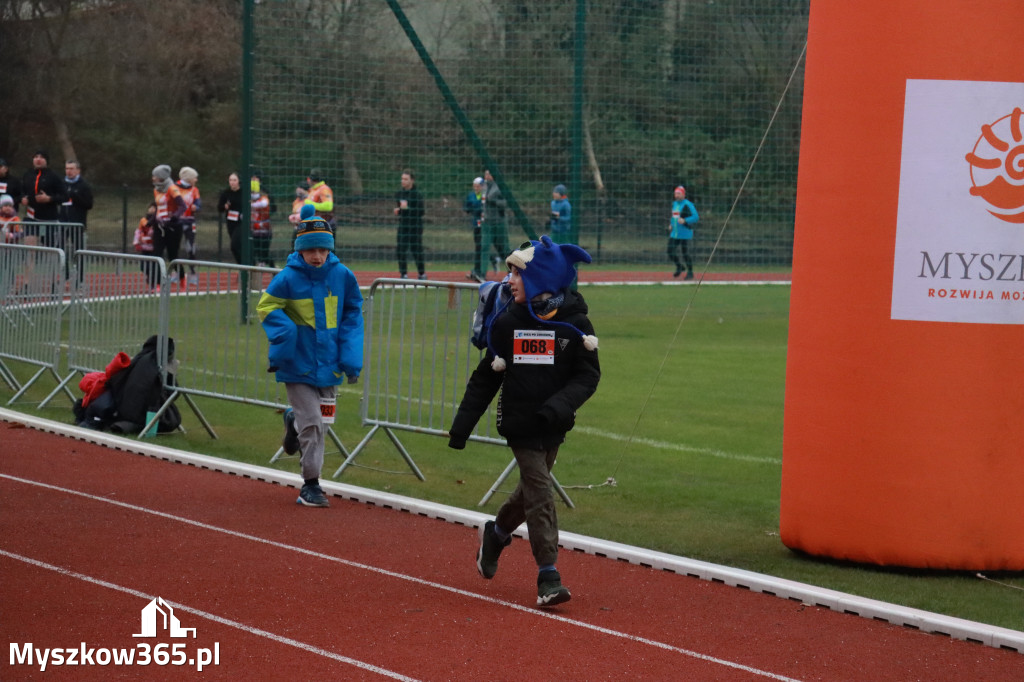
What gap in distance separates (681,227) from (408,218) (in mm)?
5079

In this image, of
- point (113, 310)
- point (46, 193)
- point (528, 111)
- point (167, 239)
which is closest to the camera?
point (113, 310)

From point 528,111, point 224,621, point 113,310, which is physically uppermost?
point 528,111

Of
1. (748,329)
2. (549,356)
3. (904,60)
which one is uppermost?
(904,60)

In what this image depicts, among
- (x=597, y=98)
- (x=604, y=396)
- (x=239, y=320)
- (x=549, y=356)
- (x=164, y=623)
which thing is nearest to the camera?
(x=164, y=623)

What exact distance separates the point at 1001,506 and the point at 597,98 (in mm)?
14783

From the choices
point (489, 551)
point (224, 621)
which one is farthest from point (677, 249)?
point (224, 621)

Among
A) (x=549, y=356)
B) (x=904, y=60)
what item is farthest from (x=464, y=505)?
(x=904, y=60)

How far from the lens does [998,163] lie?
7.84 m

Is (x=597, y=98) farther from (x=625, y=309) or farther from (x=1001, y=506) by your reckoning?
(x=1001, y=506)

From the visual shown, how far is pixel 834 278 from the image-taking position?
8047 mm

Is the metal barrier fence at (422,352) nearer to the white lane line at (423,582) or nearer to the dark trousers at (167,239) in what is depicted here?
the white lane line at (423,582)

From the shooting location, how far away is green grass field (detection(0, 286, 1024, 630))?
8.03m

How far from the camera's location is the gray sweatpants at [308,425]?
9.58m

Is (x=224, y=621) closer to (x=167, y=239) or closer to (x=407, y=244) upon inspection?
(x=407, y=244)
